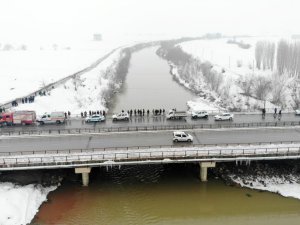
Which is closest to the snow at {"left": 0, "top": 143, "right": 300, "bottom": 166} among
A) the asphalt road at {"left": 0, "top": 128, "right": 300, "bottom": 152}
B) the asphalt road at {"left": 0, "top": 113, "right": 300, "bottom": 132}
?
the asphalt road at {"left": 0, "top": 128, "right": 300, "bottom": 152}

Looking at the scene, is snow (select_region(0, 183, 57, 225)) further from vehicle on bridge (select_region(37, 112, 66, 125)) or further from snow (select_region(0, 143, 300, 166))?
vehicle on bridge (select_region(37, 112, 66, 125))

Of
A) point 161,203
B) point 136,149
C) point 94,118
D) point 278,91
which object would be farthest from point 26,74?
point 161,203

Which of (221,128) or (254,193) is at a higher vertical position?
(221,128)

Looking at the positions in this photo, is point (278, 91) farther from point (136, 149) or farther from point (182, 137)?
point (136, 149)

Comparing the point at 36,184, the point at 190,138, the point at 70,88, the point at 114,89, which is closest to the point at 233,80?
the point at 114,89

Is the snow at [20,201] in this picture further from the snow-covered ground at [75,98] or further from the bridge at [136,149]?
the snow-covered ground at [75,98]

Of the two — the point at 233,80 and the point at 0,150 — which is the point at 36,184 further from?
the point at 233,80
